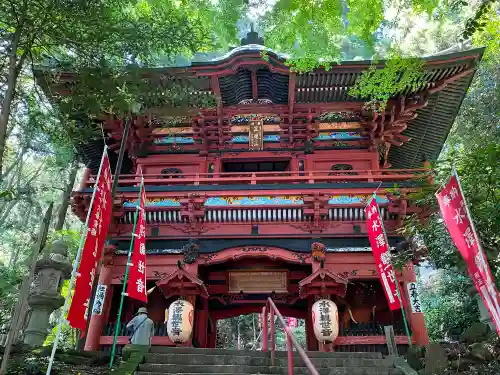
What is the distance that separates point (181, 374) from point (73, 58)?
520 cm

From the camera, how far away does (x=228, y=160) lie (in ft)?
42.1

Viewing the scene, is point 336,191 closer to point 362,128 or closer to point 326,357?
point 362,128

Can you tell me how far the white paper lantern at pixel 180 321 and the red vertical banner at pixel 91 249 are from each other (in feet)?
8.93

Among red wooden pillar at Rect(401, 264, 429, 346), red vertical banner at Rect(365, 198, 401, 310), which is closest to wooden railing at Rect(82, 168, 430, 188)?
red vertical banner at Rect(365, 198, 401, 310)

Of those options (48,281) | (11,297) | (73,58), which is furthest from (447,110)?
(11,297)

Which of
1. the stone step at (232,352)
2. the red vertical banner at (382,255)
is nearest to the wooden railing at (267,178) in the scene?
the red vertical banner at (382,255)

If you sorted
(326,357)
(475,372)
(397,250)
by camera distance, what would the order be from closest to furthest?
(475,372), (326,357), (397,250)

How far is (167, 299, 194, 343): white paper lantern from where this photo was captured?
358 inches

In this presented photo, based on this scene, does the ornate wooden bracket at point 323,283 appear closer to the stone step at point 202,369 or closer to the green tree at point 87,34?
the stone step at point 202,369

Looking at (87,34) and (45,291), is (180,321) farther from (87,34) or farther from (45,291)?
(87,34)

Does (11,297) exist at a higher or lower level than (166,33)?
lower

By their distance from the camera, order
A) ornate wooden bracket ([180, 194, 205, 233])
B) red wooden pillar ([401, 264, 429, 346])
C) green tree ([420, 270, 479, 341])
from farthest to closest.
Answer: green tree ([420, 270, 479, 341])
ornate wooden bracket ([180, 194, 205, 233])
red wooden pillar ([401, 264, 429, 346])

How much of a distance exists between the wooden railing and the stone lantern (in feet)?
11.7

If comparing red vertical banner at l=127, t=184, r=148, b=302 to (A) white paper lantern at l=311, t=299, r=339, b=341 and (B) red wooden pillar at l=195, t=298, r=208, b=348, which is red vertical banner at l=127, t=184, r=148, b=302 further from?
(A) white paper lantern at l=311, t=299, r=339, b=341
